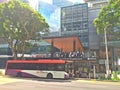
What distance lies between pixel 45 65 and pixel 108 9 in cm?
1095

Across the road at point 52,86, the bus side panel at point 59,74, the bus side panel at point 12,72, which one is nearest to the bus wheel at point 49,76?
the bus side panel at point 59,74

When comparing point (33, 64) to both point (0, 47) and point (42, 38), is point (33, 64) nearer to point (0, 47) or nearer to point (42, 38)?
point (42, 38)

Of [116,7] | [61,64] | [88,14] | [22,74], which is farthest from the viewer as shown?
[88,14]

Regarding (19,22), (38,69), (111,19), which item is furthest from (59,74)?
(19,22)

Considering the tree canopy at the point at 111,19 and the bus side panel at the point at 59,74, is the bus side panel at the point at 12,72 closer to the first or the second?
the bus side panel at the point at 59,74

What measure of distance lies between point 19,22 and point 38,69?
9644mm

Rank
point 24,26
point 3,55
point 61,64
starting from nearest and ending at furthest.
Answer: point 61,64, point 24,26, point 3,55

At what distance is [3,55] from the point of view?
247 feet

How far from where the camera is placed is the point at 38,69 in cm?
3469

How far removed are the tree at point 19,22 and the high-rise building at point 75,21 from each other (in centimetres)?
2742

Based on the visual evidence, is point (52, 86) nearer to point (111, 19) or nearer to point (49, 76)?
point (49, 76)

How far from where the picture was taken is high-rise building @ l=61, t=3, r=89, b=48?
6862 centimetres

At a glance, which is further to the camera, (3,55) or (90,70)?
(3,55)

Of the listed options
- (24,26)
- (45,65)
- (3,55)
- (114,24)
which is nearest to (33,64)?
(45,65)
